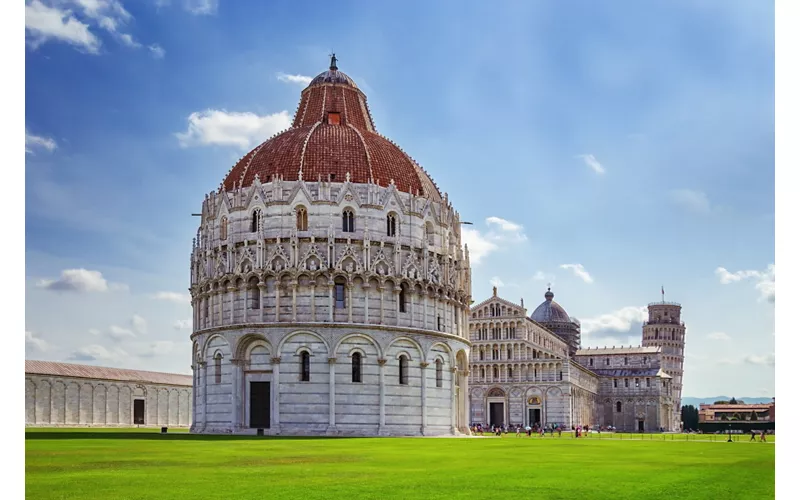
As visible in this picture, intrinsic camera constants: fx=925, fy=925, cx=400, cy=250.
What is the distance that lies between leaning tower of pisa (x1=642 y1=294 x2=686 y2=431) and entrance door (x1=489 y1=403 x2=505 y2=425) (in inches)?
2440

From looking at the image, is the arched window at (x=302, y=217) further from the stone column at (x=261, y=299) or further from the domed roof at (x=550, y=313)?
the domed roof at (x=550, y=313)

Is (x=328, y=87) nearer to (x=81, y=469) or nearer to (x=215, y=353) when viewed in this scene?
(x=215, y=353)

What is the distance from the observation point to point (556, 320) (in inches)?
6585

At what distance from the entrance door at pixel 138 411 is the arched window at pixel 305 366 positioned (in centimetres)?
4380

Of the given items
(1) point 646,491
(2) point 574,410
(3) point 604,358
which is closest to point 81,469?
(1) point 646,491

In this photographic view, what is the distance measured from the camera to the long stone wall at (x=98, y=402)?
284 feet

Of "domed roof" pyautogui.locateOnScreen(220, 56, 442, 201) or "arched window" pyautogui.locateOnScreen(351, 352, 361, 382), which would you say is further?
"domed roof" pyautogui.locateOnScreen(220, 56, 442, 201)

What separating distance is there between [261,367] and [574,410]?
7791 cm

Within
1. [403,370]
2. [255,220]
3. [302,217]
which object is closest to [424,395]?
[403,370]

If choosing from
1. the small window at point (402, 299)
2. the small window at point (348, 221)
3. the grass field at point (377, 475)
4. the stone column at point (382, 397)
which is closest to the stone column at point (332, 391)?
the stone column at point (382, 397)

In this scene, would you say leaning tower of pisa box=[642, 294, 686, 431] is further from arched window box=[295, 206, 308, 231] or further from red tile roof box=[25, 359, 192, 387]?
arched window box=[295, 206, 308, 231]

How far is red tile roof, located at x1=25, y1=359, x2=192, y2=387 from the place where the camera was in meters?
88.0

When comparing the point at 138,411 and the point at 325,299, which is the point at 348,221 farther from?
the point at 138,411

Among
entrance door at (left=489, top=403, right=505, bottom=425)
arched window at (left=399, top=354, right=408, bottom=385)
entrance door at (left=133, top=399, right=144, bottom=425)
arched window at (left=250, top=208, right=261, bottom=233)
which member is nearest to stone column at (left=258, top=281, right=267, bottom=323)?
arched window at (left=250, top=208, right=261, bottom=233)
